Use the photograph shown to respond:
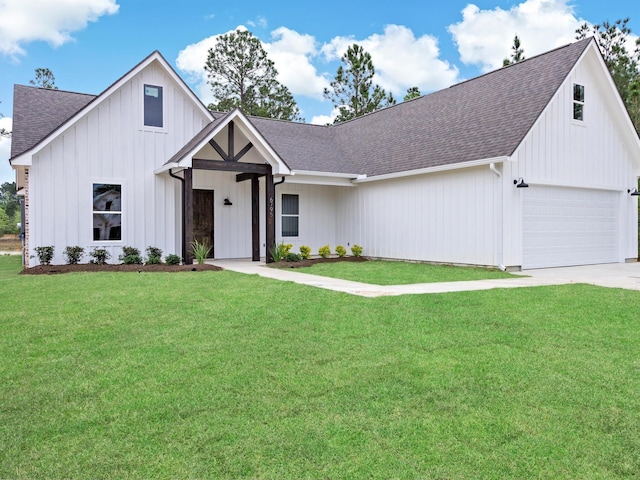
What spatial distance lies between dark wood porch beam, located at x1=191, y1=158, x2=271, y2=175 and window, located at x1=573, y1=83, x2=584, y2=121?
853 centimetres

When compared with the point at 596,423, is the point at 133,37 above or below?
above

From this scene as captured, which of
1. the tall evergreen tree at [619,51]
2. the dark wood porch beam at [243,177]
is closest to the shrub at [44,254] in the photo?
the dark wood porch beam at [243,177]

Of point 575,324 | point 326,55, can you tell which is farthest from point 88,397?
point 326,55

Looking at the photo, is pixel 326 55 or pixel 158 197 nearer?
pixel 158 197

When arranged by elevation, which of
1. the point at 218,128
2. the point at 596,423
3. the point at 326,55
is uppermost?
the point at 326,55

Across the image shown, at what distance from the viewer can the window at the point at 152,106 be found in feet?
45.8

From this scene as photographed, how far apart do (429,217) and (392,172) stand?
6.21ft

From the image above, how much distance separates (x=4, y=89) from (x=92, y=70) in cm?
527

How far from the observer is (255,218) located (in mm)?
15445

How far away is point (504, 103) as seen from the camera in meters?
13.7

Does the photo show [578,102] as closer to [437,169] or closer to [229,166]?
[437,169]

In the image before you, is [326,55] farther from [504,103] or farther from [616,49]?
[504,103]

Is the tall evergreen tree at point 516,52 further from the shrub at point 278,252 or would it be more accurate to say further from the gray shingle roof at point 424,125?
the shrub at point 278,252

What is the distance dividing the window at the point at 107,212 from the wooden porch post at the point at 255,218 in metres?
3.79
